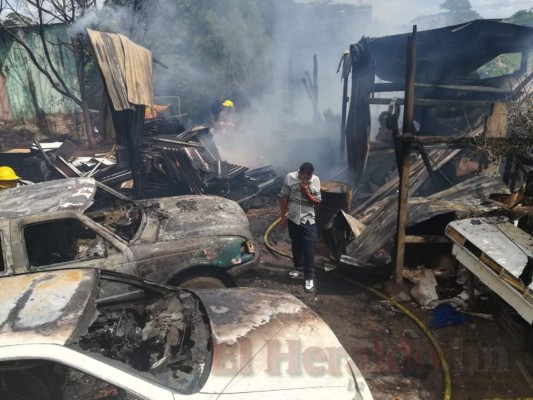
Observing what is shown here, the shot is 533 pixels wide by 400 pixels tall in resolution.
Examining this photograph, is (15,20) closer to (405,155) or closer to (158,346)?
(405,155)

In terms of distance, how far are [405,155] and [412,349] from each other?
93.3 inches

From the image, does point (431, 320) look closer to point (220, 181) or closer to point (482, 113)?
point (482, 113)

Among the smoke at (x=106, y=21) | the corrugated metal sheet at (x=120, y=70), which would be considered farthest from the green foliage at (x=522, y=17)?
the corrugated metal sheet at (x=120, y=70)

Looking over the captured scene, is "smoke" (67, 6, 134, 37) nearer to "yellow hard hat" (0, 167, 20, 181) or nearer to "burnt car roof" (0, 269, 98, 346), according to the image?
"yellow hard hat" (0, 167, 20, 181)

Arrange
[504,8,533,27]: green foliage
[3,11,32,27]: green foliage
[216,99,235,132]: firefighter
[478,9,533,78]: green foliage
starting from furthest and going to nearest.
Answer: [504,8,533,27]: green foliage, [478,9,533,78]: green foliage, [216,99,235,132]: firefighter, [3,11,32,27]: green foliage

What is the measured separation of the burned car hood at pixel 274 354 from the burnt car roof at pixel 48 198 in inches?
82.1

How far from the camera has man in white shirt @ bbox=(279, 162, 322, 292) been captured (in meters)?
5.50

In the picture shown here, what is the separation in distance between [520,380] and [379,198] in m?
4.31

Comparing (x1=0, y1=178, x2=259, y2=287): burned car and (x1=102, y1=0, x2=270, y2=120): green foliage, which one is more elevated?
(x1=102, y1=0, x2=270, y2=120): green foliage

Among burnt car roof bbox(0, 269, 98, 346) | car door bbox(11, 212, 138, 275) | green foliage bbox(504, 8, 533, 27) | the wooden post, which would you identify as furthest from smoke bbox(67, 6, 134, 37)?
green foliage bbox(504, 8, 533, 27)

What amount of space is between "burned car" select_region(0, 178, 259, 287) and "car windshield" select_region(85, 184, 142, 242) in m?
0.01

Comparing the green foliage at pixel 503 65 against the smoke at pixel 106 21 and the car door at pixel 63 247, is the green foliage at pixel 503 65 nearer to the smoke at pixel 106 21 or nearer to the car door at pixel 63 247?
the smoke at pixel 106 21

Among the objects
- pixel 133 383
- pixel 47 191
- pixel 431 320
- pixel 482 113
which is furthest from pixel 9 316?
pixel 482 113

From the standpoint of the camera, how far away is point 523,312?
11.3ft
